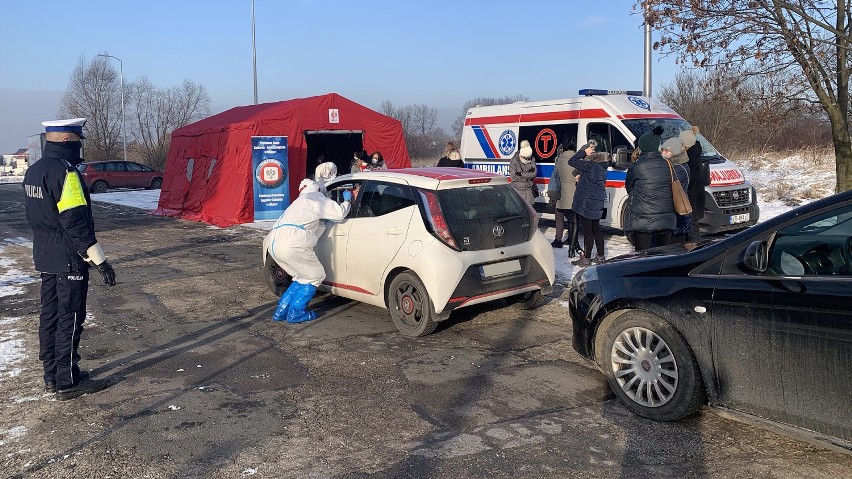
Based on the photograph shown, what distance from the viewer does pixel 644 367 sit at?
465 cm

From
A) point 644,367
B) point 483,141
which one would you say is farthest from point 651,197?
point 483,141

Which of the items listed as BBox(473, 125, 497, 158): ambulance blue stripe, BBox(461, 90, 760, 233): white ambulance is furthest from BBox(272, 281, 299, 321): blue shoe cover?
BBox(473, 125, 497, 158): ambulance blue stripe

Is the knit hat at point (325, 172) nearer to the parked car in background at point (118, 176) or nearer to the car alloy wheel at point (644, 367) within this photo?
the car alloy wheel at point (644, 367)

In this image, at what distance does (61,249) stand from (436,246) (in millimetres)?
3104

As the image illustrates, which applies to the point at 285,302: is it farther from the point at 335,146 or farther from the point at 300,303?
the point at 335,146

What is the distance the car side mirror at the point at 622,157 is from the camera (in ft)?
37.8

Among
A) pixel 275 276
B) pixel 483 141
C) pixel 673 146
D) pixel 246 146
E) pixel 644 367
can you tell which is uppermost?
pixel 246 146

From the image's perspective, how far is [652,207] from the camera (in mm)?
7285

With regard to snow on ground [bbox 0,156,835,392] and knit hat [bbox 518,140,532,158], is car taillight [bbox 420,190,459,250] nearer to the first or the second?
snow on ground [bbox 0,156,835,392]

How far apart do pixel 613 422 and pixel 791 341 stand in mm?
1256

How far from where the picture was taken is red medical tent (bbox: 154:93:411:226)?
17.2m

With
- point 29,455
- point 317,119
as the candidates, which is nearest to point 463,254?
point 29,455

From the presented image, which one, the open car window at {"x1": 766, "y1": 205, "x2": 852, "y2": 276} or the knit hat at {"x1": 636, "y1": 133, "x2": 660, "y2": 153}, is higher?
the knit hat at {"x1": 636, "y1": 133, "x2": 660, "y2": 153}

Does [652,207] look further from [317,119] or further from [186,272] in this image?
[317,119]
